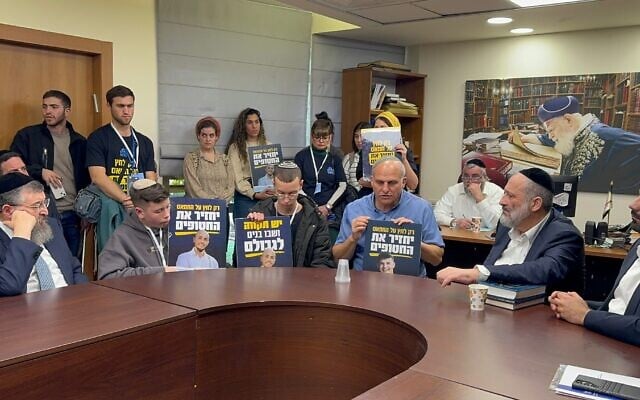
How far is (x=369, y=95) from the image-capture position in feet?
17.9

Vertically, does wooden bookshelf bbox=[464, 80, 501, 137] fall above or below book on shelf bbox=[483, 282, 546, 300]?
above

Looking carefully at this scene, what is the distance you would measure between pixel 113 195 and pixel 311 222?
4.34 ft

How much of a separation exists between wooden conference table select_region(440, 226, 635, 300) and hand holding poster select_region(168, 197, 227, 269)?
185cm

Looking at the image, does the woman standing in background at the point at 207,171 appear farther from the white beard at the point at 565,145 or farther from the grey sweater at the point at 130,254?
the white beard at the point at 565,145

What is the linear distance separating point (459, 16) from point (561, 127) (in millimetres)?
1495

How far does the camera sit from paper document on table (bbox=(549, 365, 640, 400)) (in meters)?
1.38

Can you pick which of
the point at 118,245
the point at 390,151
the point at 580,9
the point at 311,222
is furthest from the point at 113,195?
the point at 580,9

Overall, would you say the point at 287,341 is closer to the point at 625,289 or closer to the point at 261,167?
the point at 625,289

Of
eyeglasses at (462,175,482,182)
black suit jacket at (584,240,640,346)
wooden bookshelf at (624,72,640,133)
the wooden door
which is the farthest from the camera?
wooden bookshelf at (624,72,640,133)

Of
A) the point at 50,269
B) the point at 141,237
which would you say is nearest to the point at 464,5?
the point at 141,237

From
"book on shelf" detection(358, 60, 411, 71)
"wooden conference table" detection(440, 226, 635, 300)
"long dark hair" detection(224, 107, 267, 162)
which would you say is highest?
"book on shelf" detection(358, 60, 411, 71)

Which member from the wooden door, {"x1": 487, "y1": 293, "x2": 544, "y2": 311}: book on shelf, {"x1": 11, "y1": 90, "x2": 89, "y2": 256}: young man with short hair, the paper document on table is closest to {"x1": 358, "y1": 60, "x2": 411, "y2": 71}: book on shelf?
the wooden door

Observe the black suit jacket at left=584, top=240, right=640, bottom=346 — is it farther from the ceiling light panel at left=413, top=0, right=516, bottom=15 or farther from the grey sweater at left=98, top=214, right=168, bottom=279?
the ceiling light panel at left=413, top=0, right=516, bottom=15

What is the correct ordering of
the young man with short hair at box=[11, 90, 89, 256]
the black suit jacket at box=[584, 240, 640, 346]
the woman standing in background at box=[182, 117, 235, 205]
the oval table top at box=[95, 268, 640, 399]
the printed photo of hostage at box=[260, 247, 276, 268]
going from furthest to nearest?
the woman standing in background at box=[182, 117, 235, 205], the young man with short hair at box=[11, 90, 89, 256], the printed photo of hostage at box=[260, 247, 276, 268], the black suit jacket at box=[584, 240, 640, 346], the oval table top at box=[95, 268, 640, 399]
